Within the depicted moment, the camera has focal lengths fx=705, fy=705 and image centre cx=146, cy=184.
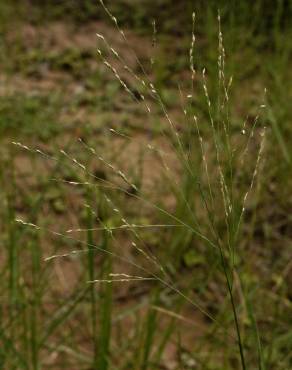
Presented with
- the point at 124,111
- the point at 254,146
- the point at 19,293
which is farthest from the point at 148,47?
the point at 19,293

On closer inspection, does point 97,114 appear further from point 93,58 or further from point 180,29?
point 180,29

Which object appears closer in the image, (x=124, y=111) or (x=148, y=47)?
(x=124, y=111)

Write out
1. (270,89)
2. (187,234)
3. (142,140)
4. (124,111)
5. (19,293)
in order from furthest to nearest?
(124,111) → (142,140) → (270,89) → (187,234) → (19,293)

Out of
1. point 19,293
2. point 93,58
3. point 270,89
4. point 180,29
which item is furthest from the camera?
point 180,29

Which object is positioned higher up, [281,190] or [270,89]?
[270,89]

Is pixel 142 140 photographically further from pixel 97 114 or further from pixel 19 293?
pixel 19 293

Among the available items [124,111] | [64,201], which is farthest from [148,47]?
[64,201]
